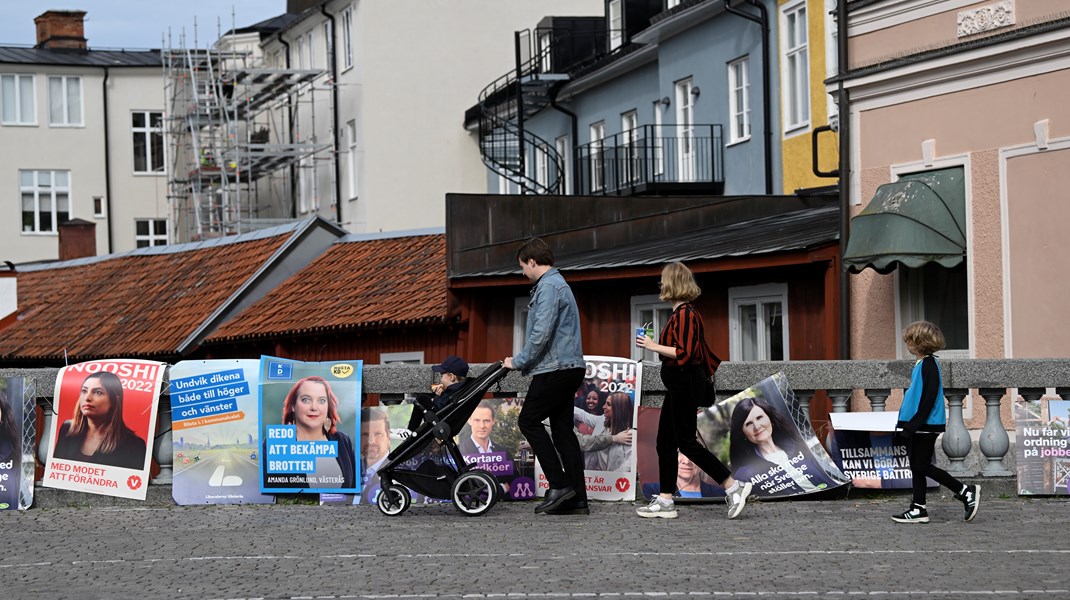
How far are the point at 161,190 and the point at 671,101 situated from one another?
1388 inches

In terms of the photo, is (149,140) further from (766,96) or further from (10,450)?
(10,450)

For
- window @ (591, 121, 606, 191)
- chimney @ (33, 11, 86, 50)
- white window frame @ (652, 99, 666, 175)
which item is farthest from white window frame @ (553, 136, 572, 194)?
chimney @ (33, 11, 86, 50)

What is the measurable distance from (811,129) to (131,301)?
13.4 m

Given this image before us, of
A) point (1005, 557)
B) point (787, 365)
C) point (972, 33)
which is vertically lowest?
point (1005, 557)

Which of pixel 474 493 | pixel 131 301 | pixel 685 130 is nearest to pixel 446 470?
pixel 474 493

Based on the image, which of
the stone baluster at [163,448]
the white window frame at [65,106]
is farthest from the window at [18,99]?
the stone baluster at [163,448]

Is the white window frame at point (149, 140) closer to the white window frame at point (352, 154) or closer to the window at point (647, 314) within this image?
the white window frame at point (352, 154)

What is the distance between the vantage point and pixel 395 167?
49.5 m

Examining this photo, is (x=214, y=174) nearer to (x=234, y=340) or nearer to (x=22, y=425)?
(x=234, y=340)

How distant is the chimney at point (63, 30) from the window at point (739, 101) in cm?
4074

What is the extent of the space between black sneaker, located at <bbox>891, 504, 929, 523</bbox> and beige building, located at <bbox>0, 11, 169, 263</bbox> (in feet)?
186

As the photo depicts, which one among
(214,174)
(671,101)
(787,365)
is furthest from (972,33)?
(214,174)

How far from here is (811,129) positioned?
28688 millimetres

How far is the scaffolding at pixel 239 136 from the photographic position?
171 feet
